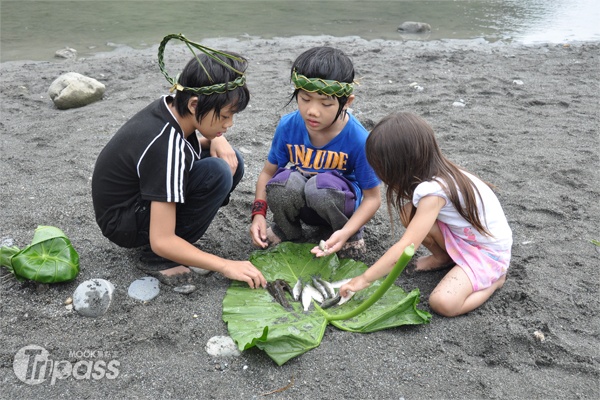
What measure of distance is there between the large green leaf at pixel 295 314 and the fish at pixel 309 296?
28mm

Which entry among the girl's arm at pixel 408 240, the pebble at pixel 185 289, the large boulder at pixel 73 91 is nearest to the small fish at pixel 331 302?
the girl's arm at pixel 408 240

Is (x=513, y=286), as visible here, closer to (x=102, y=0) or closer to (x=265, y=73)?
(x=265, y=73)

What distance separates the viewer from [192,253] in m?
2.31

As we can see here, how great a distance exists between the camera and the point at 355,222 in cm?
258

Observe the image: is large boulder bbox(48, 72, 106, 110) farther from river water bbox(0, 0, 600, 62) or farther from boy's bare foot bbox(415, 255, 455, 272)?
boy's bare foot bbox(415, 255, 455, 272)

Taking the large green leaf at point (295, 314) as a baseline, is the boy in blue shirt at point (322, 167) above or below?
above

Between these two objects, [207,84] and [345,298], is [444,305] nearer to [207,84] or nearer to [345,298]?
[345,298]

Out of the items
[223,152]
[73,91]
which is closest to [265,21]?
[73,91]

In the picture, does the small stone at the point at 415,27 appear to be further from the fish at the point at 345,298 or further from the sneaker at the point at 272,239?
the fish at the point at 345,298

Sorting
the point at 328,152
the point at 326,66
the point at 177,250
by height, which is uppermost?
the point at 326,66

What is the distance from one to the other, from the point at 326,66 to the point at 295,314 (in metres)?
1.12

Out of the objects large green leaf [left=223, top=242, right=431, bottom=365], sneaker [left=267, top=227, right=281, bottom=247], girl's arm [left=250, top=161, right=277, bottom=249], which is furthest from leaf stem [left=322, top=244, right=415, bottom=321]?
sneaker [left=267, top=227, right=281, bottom=247]

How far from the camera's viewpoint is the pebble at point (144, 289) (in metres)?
2.37

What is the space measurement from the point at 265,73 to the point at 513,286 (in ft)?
13.7
